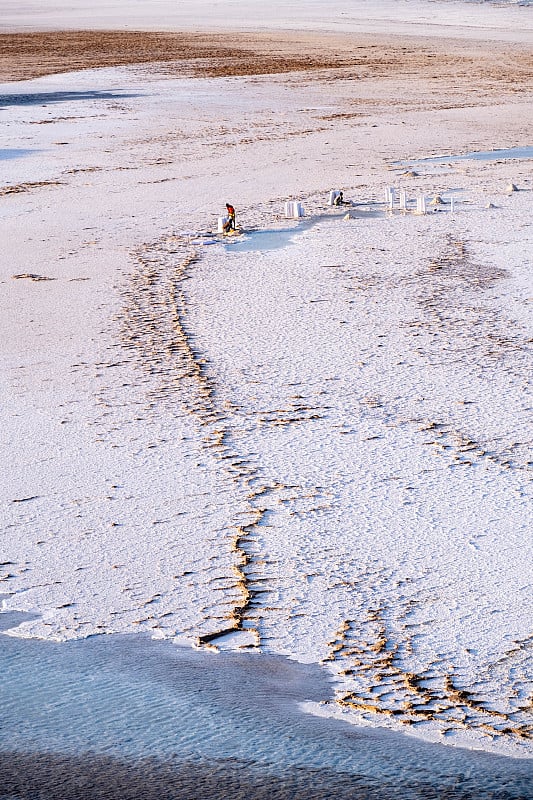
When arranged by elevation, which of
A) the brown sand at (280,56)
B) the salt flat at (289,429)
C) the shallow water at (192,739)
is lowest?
the shallow water at (192,739)

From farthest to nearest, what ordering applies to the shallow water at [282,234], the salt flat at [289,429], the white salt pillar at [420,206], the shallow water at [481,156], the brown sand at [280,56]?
1. the brown sand at [280,56]
2. the shallow water at [481,156]
3. the white salt pillar at [420,206]
4. the shallow water at [282,234]
5. the salt flat at [289,429]

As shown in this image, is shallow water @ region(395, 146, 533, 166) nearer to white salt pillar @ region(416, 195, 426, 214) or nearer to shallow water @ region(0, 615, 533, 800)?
white salt pillar @ region(416, 195, 426, 214)

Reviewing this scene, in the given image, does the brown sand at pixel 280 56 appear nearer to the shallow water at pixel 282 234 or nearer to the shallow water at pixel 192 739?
the shallow water at pixel 282 234

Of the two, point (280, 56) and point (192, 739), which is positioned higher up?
point (280, 56)

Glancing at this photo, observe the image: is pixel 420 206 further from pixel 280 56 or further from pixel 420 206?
pixel 280 56

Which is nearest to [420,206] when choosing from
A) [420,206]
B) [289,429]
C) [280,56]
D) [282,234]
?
[420,206]

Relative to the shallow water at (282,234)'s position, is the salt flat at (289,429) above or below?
below

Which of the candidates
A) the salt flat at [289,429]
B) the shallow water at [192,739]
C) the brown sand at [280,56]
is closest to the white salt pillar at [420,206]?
the salt flat at [289,429]
